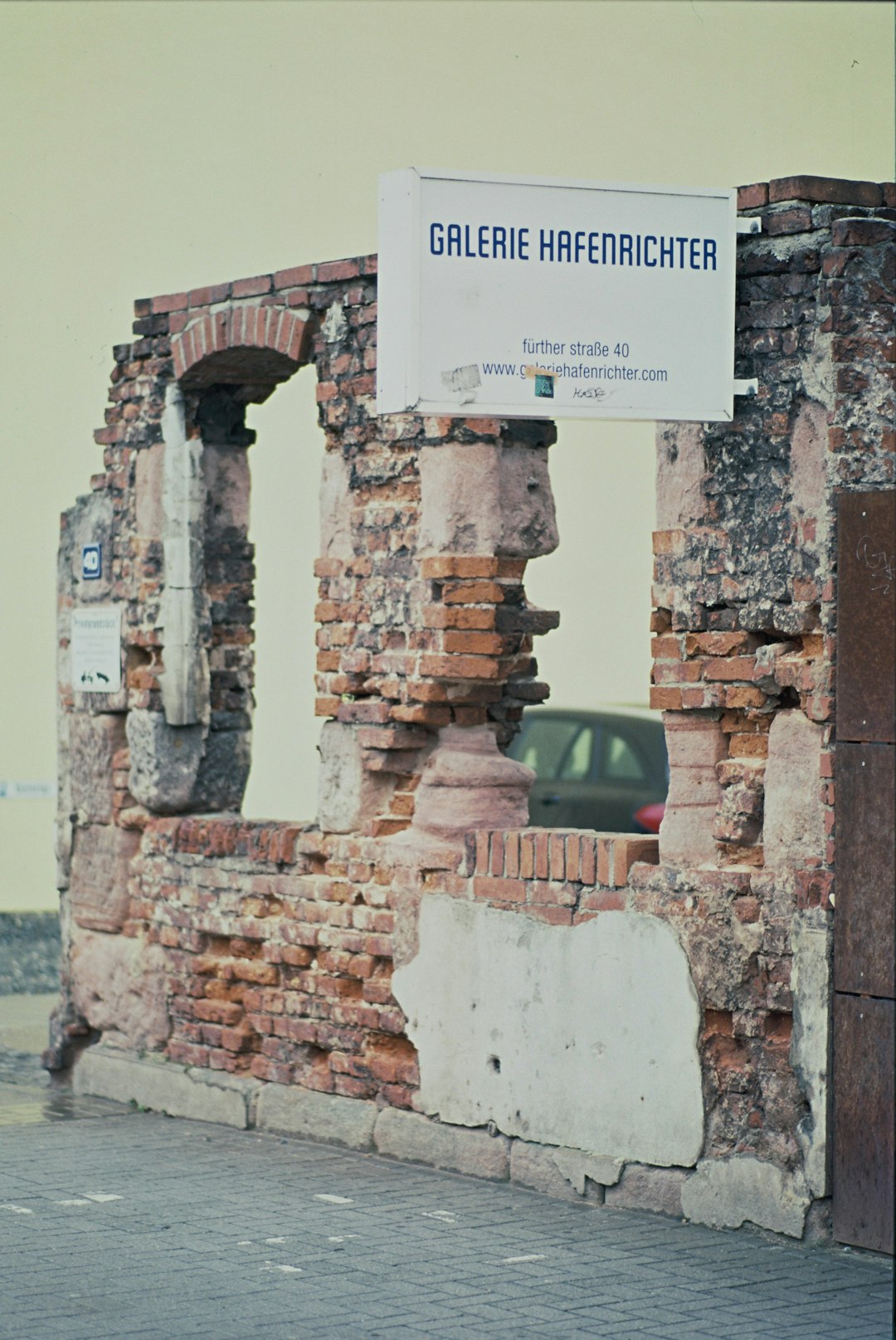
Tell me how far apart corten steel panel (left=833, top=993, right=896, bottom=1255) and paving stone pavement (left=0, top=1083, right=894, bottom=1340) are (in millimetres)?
108

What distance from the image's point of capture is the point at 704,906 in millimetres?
6410

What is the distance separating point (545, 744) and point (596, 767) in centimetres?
45

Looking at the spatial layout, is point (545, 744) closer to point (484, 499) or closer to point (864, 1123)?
point (484, 499)

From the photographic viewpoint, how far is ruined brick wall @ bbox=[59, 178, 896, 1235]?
6.23 m

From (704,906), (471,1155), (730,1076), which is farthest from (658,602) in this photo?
(471,1155)

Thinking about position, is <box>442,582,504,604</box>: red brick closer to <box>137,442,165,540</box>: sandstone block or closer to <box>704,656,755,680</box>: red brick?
<box>704,656,755,680</box>: red brick

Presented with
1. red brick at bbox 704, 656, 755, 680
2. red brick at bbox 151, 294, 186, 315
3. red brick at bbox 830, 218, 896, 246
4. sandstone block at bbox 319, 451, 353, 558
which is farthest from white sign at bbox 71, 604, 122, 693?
red brick at bbox 830, 218, 896, 246

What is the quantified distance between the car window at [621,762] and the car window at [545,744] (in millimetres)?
283

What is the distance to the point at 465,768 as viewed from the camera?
24.7 feet

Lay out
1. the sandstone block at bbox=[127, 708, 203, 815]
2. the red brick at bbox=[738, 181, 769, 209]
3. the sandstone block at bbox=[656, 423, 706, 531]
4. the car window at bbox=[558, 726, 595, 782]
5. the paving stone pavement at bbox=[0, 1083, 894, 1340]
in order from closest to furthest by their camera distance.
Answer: the paving stone pavement at bbox=[0, 1083, 894, 1340] → the red brick at bbox=[738, 181, 769, 209] → the sandstone block at bbox=[656, 423, 706, 531] → the sandstone block at bbox=[127, 708, 203, 815] → the car window at bbox=[558, 726, 595, 782]

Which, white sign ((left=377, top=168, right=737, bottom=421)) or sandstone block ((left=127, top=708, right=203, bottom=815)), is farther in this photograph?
sandstone block ((left=127, top=708, right=203, bottom=815))

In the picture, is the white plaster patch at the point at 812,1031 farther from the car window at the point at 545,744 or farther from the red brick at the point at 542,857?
the car window at the point at 545,744

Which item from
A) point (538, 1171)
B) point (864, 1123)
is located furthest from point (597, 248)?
point (538, 1171)

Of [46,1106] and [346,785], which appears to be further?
[46,1106]
